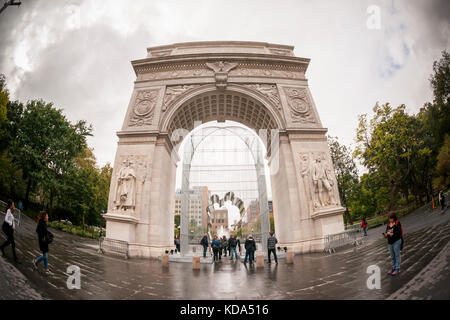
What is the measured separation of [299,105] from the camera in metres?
17.9

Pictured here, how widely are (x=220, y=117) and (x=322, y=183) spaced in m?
12.0

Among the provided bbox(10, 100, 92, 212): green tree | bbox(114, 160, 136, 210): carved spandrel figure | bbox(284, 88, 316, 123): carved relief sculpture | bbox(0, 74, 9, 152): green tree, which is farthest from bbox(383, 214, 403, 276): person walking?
bbox(0, 74, 9, 152): green tree

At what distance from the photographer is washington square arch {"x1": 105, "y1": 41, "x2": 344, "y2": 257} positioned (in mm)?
14383

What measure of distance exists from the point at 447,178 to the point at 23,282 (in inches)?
1217

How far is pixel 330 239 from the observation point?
42.2 feet

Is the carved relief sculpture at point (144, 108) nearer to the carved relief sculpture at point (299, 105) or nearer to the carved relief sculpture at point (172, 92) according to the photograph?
the carved relief sculpture at point (172, 92)

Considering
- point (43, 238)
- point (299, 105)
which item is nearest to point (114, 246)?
point (43, 238)

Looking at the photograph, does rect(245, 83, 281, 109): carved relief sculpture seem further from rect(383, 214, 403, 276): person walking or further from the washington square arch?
rect(383, 214, 403, 276): person walking

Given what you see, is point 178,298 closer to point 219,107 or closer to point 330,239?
point 330,239

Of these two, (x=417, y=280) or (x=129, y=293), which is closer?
(x=417, y=280)

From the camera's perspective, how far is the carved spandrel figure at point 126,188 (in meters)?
14.4

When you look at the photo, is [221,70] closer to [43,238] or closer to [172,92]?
[172,92]

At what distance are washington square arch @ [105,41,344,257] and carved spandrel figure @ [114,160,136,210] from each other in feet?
0.21
